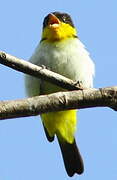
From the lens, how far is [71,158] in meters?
5.45

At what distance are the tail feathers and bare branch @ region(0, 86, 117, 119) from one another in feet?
8.85

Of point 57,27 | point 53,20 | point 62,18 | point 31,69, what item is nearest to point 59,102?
point 31,69

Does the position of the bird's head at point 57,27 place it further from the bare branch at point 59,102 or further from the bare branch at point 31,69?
the bare branch at point 59,102

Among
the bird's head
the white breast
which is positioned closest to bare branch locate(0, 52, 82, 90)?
the white breast

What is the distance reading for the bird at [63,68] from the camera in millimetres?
4848

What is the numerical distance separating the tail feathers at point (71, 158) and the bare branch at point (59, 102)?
270 centimetres

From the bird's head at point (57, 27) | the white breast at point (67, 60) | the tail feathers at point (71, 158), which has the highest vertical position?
the bird's head at point (57, 27)

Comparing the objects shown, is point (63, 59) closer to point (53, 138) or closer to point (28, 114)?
point (53, 138)

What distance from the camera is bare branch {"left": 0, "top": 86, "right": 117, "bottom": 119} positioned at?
8.39ft

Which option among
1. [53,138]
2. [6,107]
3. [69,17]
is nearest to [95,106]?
[6,107]

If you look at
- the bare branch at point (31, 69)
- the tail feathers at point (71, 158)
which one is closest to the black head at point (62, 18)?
the tail feathers at point (71, 158)

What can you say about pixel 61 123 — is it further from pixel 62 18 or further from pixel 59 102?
pixel 59 102

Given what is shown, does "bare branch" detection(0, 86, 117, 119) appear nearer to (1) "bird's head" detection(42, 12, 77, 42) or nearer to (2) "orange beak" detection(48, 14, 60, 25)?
(1) "bird's head" detection(42, 12, 77, 42)

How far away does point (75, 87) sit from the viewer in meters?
3.13
